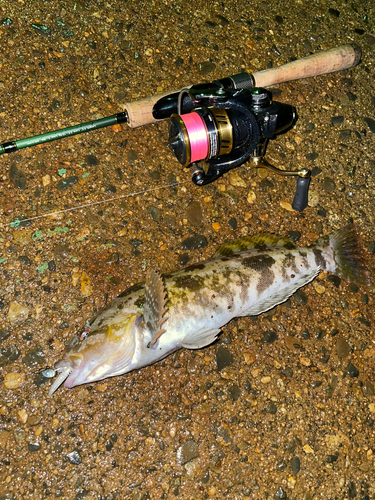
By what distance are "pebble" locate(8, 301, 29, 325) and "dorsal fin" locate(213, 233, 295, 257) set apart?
4.64 feet

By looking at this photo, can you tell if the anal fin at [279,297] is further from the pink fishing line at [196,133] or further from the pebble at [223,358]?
the pink fishing line at [196,133]

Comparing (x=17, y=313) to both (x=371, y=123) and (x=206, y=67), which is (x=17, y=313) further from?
(x=371, y=123)

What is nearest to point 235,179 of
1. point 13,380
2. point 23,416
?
point 13,380

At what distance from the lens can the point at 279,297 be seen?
340 centimetres

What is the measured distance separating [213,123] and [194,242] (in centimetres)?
95

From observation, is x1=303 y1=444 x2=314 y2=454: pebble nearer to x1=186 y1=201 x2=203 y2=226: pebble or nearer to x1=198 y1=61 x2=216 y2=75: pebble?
x1=186 y1=201 x2=203 y2=226: pebble

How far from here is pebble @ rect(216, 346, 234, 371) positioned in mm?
3436

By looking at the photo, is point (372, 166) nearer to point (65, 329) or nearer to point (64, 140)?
point (64, 140)

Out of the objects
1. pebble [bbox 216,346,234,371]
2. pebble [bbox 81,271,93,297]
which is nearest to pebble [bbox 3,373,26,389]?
pebble [bbox 81,271,93,297]

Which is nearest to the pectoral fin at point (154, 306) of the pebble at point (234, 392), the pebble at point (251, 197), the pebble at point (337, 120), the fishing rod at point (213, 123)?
the pebble at point (234, 392)

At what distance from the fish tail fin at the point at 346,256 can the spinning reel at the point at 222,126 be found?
851mm

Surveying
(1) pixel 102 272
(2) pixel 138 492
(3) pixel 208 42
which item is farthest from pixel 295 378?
(3) pixel 208 42

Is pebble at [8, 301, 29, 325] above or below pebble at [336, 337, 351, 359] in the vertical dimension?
above

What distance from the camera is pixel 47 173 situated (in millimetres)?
3605
